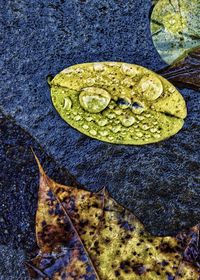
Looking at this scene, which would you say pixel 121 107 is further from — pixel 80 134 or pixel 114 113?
pixel 80 134

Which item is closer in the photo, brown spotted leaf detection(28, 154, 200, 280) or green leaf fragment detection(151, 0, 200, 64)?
brown spotted leaf detection(28, 154, 200, 280)

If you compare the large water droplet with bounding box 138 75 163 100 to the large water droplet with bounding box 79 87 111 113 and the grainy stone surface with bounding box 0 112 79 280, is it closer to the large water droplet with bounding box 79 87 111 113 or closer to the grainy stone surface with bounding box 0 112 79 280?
the large water droplet with bounding box 79 87 111 113

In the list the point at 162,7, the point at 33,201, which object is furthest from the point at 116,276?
the point at 162,7

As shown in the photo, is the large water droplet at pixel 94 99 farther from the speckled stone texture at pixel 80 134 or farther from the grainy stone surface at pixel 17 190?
the grainy stone surface at pixel 17 190

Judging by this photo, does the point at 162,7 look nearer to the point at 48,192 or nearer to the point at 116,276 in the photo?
the point at 48,192

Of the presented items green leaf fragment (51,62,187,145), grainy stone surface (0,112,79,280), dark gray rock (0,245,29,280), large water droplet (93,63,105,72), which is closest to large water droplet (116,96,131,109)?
green leaf fragment (51,62,187,145)

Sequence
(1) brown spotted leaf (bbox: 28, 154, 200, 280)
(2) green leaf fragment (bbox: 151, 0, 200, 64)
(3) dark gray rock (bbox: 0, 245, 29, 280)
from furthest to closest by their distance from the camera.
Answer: (2) green leaf fragment (bbox: 151, 0, 200, 64)
(3) dark gray rock (bbox: 0, 245, 29, 280)
(1) brown spotted leaf (bbox: 28, 154, 200, 280)

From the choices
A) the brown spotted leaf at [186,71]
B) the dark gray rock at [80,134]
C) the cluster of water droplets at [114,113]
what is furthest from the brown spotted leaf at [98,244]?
the brown spotted leaf at [186,71]

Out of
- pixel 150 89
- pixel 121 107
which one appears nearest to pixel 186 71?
pixel 150 89

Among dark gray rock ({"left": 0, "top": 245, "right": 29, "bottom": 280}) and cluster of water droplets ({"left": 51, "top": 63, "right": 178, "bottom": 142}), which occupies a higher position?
cluster of water droplets ({"left": 51, "top": 63, "right": 178, "bottom": 142})
